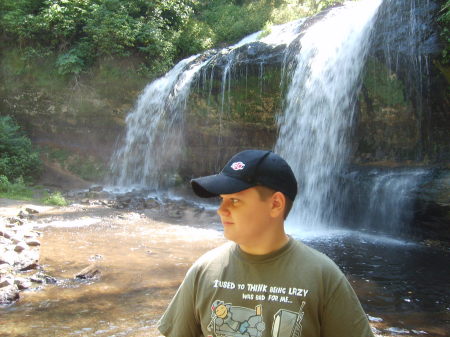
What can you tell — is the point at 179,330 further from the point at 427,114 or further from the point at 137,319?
the point at 427,114

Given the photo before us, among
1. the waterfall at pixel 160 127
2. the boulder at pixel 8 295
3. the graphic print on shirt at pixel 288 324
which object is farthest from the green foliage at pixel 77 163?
the graphic print on shirt at pixel 288 324

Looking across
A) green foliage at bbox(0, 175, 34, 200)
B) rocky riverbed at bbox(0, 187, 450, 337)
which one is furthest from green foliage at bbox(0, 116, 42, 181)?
rocky riverbed at bbox(0, 187, 450, 337)

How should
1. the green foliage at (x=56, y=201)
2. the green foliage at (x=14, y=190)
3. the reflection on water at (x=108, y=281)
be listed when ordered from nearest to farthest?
the reflection on water at (x=108, y=281), the green foliage at (x=56, y=201), the green foliage at (x=14, y=190)

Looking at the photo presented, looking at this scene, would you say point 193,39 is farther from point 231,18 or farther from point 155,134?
point 155,134

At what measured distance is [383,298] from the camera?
4.94 meters

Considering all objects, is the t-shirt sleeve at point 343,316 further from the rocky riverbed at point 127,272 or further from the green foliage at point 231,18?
the green foliage at point 231,18

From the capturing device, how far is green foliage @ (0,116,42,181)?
13.7 m

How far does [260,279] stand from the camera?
1.70m

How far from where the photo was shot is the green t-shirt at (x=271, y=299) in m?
1.62

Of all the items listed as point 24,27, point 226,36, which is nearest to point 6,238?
point 24,27

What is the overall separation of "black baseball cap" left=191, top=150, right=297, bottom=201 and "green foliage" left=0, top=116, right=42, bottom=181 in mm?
13602

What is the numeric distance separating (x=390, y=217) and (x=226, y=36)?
1222cm

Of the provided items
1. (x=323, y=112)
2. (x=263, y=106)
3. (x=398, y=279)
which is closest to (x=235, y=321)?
(x=398, y=279)

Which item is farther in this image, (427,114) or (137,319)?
(427,114)
